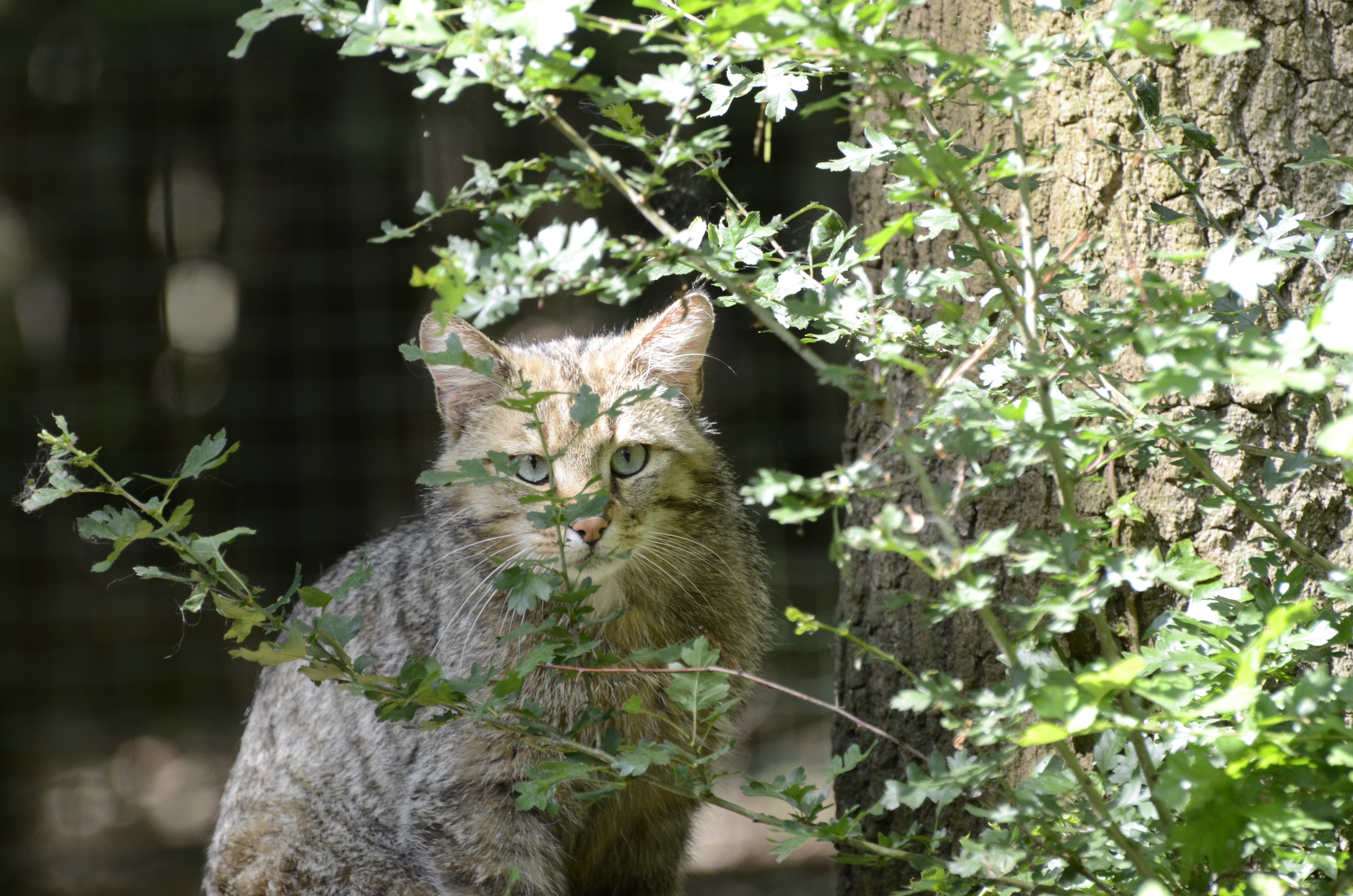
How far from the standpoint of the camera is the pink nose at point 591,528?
6.22 ft

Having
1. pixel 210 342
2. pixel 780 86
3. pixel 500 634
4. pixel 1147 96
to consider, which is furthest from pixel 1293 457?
pixel 210 342

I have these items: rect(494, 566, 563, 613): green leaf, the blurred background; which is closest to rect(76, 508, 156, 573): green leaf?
rect(494, 566, 563, 613): green leaf

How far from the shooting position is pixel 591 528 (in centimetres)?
191

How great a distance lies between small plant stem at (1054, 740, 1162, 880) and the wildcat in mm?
930

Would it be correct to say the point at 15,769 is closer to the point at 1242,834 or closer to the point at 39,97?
the point at 39,97

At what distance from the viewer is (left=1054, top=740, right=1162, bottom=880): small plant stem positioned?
→ 1089 millimetres

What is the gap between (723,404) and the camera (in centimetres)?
488

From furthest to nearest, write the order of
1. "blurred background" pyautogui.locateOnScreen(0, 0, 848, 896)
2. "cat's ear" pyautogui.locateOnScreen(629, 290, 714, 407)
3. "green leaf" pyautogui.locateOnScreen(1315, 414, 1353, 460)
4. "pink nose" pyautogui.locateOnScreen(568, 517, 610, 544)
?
1. "blurred background" pyautogui.locateOnScreen(0, 0, 848, 896)
2. "cat's ear" pyautogui.locateOnScreen(629, 290, 714, 407)
3. "pink nose" pyautogui.locateOnScreen(568, 517, 610, 544)
4. "green leaf" pyautogui.locateOnScreen(1315, 414, 1353, 460)

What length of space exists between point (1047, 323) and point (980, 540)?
15.1 inches

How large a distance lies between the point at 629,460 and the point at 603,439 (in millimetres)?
82

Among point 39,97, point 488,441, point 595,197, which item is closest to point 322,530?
point 39,97

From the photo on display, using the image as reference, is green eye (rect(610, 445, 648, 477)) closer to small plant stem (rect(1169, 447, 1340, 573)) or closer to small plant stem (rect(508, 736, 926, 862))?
small plant stem (rect(508, 736, 926, 862))

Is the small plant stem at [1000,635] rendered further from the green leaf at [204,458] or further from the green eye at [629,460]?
the green eye at [629,460]

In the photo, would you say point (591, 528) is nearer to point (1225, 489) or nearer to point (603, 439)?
point (603, 439)
